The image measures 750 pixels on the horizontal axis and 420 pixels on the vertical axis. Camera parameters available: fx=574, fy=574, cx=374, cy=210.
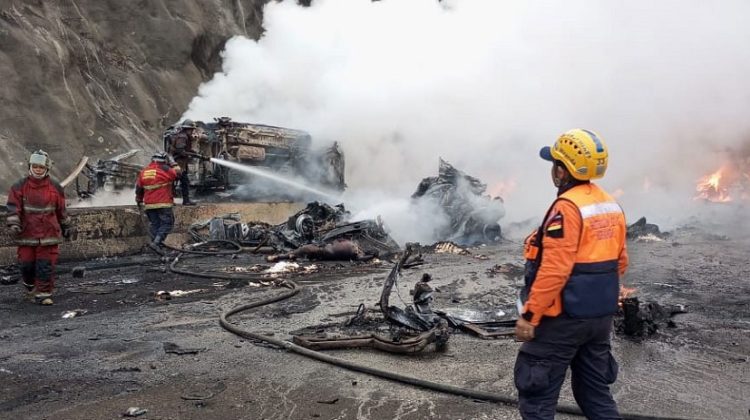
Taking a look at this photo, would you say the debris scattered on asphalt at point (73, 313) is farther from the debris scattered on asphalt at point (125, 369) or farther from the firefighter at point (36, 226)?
the debris scattered on asphalt at point (125, 369)

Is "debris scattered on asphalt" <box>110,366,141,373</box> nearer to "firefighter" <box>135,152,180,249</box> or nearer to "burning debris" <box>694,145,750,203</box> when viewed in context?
"firefighter" <box>135,152,180,249</box>

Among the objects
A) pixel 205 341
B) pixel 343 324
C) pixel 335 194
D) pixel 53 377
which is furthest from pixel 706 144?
pixel 53 377

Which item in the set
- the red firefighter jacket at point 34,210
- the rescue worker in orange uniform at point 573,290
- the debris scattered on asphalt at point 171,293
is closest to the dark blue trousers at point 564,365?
the rescue worker in orange uniform at point 573,290

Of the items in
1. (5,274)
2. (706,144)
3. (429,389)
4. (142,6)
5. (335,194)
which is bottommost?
(429,389)

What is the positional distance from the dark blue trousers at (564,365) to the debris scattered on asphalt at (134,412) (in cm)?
212

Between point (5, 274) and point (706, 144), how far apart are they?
747 inches

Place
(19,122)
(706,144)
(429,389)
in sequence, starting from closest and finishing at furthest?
(429,389) < (706,144) < (19,122)

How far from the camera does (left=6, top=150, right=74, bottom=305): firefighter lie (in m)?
6.02

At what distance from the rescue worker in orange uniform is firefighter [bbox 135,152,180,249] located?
770 cm

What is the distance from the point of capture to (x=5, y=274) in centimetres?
744

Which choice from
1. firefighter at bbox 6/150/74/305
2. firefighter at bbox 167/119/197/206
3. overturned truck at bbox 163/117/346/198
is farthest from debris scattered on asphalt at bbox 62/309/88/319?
overturned truck at bbox 163/117/346/198

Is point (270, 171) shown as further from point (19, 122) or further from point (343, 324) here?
point (19, 122)

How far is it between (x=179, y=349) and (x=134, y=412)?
121cm

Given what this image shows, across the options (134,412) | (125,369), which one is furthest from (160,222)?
(134,412)
